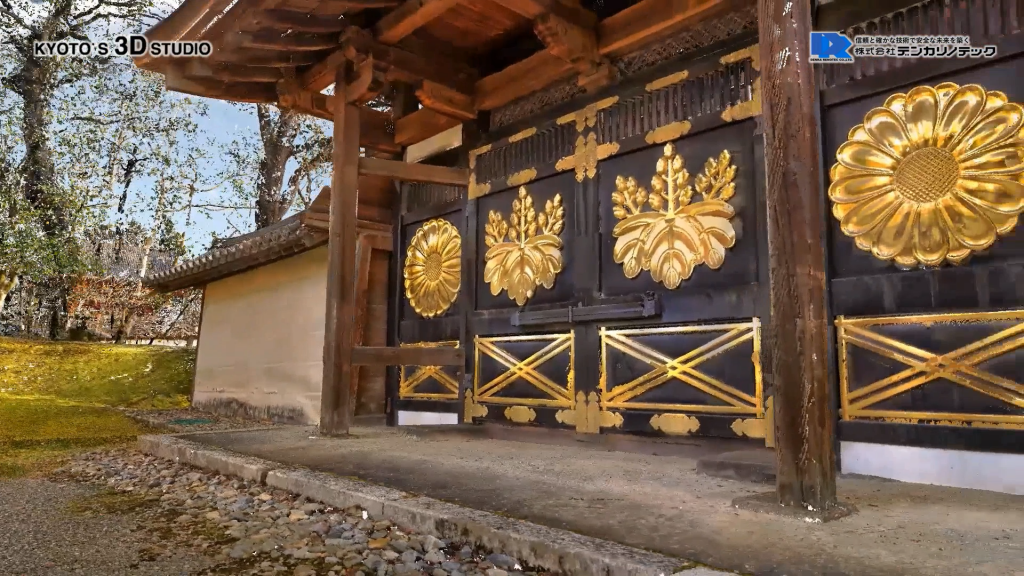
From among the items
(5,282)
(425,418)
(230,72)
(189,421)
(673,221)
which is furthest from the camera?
(5,282)

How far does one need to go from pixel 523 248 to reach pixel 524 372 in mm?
→ 1259

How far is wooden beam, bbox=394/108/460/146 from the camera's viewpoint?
723 centimetres

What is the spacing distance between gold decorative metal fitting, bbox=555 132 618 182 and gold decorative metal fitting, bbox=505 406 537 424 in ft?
7.49

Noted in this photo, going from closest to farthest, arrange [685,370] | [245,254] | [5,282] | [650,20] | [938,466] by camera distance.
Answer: [938,466]
[685,370]
[650,20]
[245,254]
[5,282]

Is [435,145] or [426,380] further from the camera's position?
[435,145]

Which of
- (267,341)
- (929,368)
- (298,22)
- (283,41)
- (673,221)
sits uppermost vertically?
(298,22)

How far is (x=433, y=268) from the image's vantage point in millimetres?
7316

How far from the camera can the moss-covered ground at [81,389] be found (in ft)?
26.9

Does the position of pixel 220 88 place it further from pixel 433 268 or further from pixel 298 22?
pixel 433 268

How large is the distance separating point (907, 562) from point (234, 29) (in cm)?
604

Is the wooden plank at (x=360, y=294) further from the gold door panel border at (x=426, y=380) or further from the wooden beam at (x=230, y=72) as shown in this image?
the wooden beam at (x=230, y=72)

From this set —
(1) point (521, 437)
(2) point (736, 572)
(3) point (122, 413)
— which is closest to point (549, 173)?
(1) point (521, 437)

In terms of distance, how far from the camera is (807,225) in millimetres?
2822

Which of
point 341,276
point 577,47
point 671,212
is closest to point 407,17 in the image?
point 577,47
